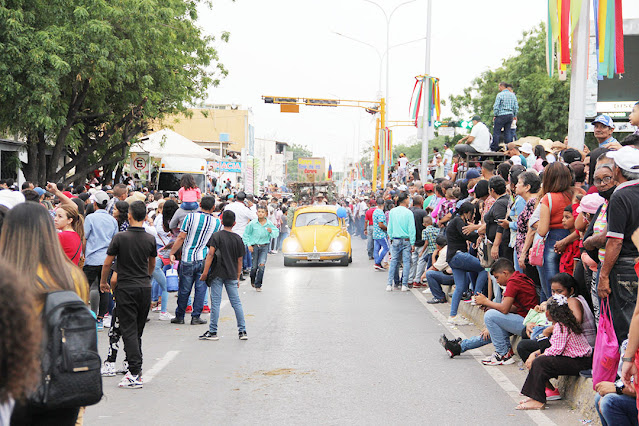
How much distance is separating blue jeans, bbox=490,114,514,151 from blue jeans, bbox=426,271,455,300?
4.64 meters

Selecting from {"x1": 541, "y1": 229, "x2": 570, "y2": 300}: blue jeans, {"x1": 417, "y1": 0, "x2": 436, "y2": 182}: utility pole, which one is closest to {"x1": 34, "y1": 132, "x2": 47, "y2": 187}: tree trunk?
{"x1": 417, "y1": 0, "x2": 436, "y2": 182}: utility pole

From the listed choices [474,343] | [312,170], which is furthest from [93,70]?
[312,170]

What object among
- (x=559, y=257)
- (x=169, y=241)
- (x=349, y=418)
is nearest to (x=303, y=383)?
(x=349, y=418)

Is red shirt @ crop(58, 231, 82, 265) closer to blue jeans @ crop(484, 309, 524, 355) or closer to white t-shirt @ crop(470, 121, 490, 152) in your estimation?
blue jeans @ crop(484, 309, 524, 355)

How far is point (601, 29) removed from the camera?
1066cm

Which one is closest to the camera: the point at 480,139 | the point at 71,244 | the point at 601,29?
the point at 71,244

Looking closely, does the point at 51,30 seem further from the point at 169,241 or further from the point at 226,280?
the point at 226,280

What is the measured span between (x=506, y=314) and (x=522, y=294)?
1.09 ft

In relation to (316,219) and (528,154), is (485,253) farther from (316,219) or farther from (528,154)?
(316,219)

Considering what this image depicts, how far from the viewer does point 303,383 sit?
7.76 meters

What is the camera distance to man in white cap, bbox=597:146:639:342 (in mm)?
5664

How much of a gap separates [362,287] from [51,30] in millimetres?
11442

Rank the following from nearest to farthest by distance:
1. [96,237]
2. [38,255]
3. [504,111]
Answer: [38,255]
[96,237]
[504,111]

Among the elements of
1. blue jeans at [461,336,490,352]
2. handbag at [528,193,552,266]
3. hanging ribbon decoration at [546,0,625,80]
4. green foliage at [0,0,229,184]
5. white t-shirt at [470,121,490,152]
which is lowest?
blue jeans at [461,336,490,352]
